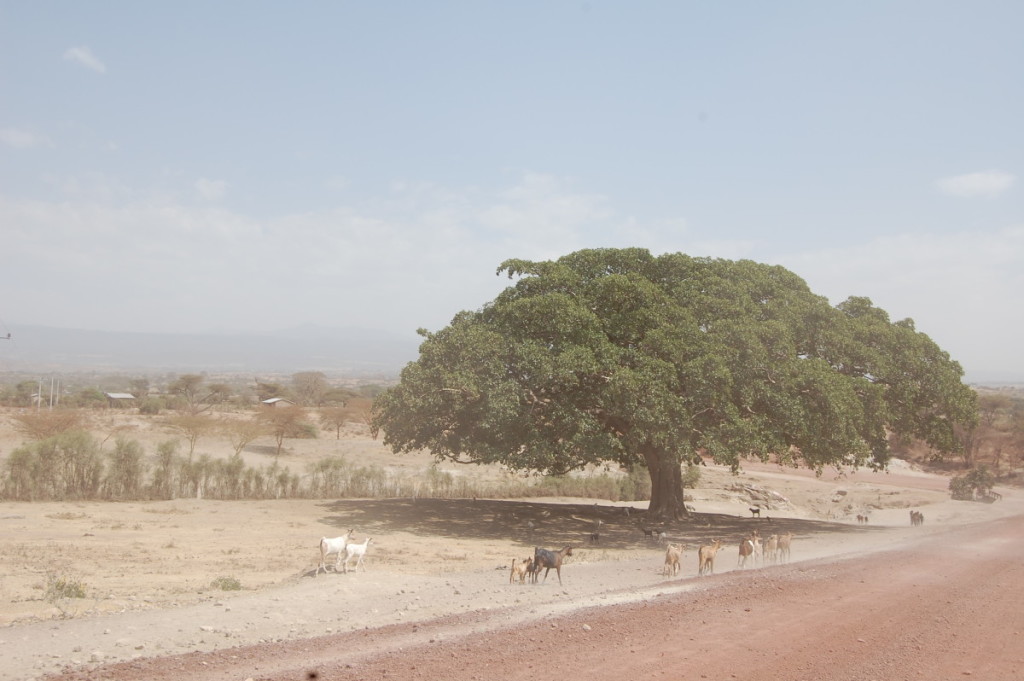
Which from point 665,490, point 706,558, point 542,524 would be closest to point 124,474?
point 542,524

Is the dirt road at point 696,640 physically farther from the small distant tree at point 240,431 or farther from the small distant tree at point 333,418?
the small distant tree at point 333,418

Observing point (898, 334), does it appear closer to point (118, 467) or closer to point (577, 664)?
point (577, 664)

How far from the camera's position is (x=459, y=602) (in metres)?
11.5

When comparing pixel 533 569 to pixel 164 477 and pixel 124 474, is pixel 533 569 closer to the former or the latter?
pixel 164 477

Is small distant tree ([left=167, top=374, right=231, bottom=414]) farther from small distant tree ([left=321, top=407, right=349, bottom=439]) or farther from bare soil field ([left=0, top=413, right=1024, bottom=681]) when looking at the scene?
bare soil field ([left=0, top=413, right=1024, bottom=681])

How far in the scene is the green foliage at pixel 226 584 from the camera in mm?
11914

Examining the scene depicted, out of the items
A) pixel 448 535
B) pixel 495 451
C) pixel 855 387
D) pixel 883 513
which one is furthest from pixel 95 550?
pixel 883 513

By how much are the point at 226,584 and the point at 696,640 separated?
745 centimetres

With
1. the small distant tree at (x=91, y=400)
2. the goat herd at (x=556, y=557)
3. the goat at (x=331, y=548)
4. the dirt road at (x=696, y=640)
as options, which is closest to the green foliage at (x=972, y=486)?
the goat herd at (x=556, y=557)

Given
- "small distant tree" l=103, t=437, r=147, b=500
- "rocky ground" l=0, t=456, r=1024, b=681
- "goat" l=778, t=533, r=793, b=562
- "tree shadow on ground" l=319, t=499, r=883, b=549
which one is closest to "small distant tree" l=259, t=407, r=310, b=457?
"small distant tree" l=103, t=437, r=147, b=500

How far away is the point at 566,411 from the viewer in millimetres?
19672

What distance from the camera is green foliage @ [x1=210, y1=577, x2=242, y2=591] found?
11.9 m

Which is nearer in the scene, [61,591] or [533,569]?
[61,591]

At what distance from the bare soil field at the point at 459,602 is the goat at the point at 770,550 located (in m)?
0.75
